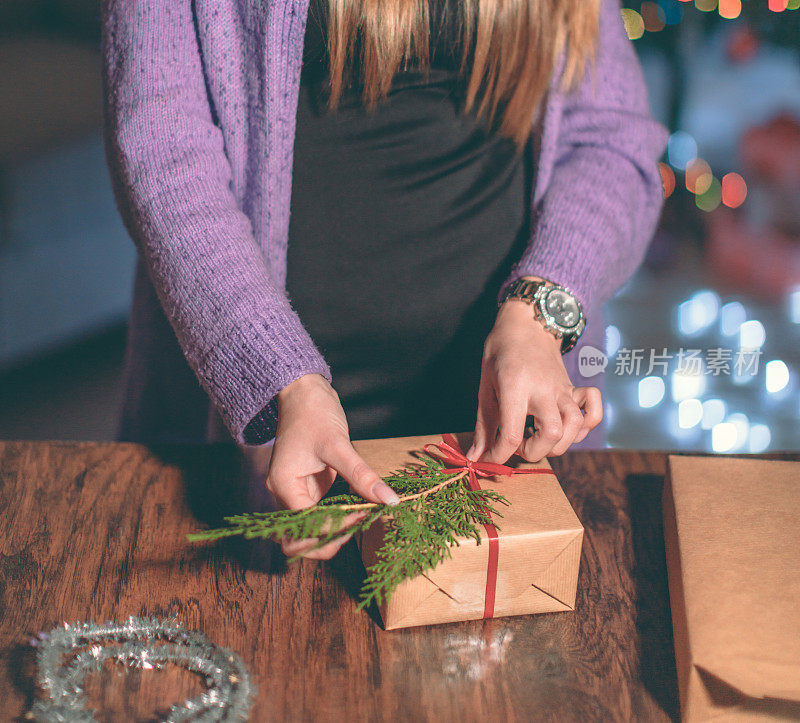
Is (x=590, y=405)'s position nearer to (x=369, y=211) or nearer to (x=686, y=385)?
(x=369, y=211)

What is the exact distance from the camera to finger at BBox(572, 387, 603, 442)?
691 millimetres

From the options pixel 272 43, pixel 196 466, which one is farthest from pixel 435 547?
pixel 272 43

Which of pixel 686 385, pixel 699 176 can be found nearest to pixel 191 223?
pixel 686 385

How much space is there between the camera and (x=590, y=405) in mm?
694

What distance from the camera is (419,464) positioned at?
2.23 ft

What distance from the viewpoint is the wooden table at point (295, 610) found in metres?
0.52

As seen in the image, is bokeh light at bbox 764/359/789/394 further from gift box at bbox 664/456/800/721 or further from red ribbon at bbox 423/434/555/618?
red ribbon at bbox 423/434/555/618

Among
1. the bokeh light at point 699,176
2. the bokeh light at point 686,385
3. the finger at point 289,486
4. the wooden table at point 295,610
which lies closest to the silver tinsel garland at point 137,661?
the wooden table at point 295,610

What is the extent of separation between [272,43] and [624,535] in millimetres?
615

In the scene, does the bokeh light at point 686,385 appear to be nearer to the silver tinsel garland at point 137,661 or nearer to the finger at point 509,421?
the finger at point 509,421

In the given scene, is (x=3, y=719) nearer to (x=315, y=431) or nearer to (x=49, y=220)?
(x=315, y=431)

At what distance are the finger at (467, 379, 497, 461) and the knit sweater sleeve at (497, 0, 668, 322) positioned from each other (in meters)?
0.15

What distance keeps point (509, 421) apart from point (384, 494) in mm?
149

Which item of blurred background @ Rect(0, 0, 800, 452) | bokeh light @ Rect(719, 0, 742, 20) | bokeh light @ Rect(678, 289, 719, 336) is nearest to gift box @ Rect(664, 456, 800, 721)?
blurred background @ Rect(0, 0, 800, 452)
